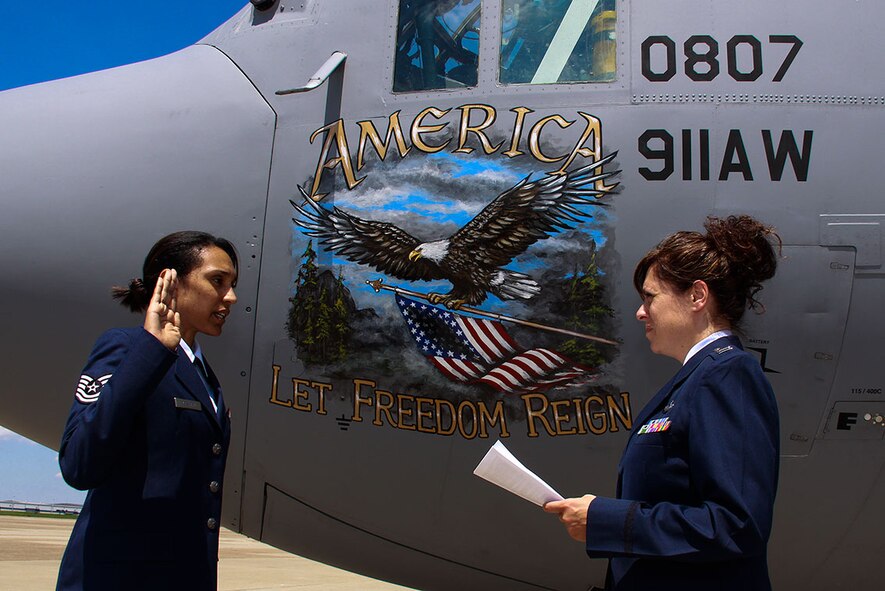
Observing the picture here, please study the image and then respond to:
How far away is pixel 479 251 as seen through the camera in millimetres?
3957

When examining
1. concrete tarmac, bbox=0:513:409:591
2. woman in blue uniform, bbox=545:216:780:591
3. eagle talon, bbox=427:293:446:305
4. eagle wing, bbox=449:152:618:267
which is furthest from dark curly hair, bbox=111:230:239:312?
concrete tarmac, bbox=0:513:409:591

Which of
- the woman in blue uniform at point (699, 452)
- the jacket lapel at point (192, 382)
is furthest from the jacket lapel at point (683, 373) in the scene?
the jacket lapel at point (192, 382)

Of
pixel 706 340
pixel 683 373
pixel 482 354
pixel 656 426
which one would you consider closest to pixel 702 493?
pixel 656 426

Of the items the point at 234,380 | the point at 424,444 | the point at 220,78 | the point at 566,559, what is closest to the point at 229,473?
the point at 234,380

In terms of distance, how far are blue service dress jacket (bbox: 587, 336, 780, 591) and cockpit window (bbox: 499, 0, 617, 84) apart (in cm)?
211

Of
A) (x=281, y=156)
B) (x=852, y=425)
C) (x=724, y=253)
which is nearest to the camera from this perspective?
(x=724, y=253)

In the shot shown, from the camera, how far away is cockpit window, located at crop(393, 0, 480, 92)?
4297mm

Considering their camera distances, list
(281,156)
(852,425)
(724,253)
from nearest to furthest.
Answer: (724,253) < (852,425) < (281,156)

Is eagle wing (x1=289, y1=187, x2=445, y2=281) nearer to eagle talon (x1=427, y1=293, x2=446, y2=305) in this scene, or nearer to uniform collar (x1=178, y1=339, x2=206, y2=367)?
eagle talon (x1=427, y1=293, x2=446, y2=305)

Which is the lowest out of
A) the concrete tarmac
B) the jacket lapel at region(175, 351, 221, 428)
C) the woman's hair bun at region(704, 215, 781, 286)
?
the concrete tarmac

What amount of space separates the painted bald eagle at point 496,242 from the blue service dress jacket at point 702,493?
1.62m

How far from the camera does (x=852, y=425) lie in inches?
152

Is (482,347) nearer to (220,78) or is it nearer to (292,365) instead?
(292,365)

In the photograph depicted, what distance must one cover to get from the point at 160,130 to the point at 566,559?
2602 mm
